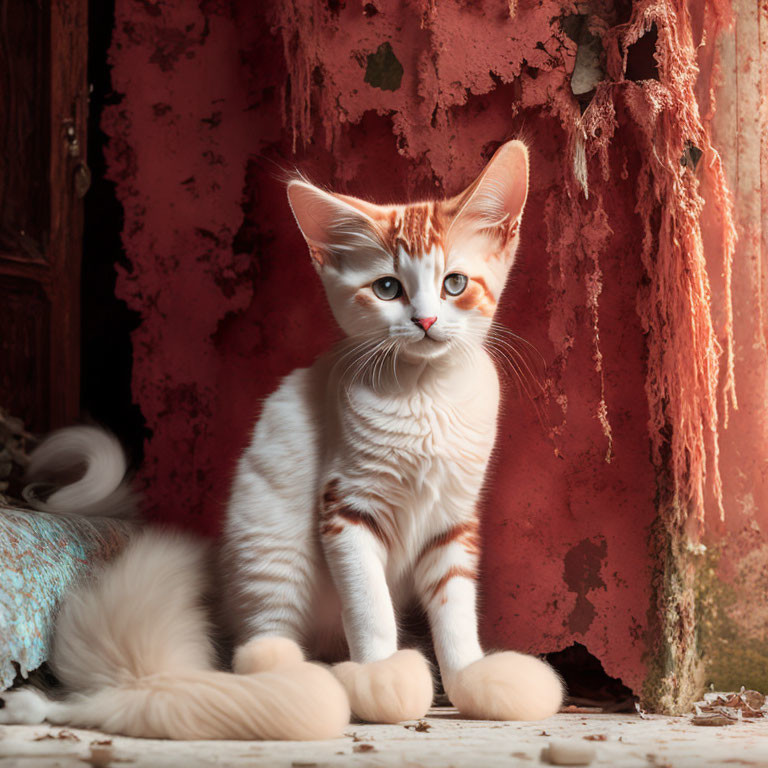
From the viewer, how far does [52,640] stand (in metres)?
1.29

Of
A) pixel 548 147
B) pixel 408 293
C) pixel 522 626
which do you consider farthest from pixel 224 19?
pixel 522 626

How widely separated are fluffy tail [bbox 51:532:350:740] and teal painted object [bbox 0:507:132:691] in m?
0.04

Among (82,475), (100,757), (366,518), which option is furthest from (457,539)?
(82,475)

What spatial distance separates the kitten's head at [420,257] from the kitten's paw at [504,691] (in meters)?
0.50

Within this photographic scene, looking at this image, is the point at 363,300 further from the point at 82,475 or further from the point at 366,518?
the point at 82,475

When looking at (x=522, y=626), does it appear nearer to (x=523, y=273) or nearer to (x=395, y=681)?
(x=395, y=681)

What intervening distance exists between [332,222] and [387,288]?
15 centimetres

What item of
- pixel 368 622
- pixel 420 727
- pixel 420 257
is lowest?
pixel 420 727

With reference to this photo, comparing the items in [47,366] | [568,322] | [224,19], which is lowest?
[47,366]

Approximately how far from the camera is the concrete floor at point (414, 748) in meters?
0.91

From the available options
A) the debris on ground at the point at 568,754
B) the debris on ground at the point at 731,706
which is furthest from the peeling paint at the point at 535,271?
the debris on ground at the point at 568,754

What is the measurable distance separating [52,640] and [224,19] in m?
1.37

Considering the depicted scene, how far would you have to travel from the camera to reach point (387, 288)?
1284 mm

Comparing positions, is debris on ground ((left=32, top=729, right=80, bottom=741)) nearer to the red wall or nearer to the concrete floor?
the concrete floor
